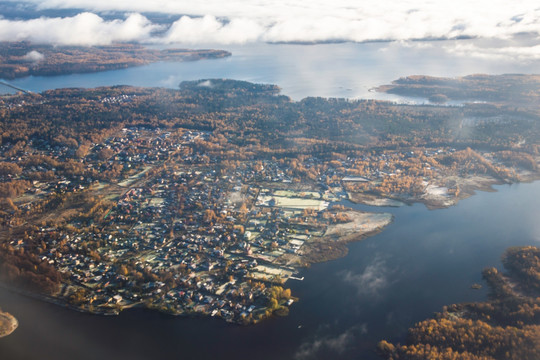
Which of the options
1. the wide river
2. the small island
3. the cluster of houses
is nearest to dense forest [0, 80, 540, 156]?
the cluster of houses

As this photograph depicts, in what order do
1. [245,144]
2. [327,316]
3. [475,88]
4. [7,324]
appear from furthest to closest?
[475,88] → [245,144] → [327,316] → [7,324]

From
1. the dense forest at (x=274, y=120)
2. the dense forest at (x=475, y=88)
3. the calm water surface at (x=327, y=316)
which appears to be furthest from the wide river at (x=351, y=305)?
the dense forest at (x=475, y=88)

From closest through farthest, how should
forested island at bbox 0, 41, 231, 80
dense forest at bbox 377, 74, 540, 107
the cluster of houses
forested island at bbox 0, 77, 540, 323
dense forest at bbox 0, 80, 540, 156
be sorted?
the cluster of houses, forested island at bbox 0, 77, 540, 323, dense forest at bbox 0, 80, 540, 156, dense forest at bbox 377, 74, 540, 107, forested island at bbox 0, 41, 231, 80

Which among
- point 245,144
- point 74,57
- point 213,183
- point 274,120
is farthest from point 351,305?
point 74,57

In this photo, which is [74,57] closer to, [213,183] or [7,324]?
[213,183]

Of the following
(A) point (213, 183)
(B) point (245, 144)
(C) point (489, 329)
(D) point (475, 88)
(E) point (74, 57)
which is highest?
(E) point (74, 57)

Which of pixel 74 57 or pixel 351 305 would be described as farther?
pixel 74 57

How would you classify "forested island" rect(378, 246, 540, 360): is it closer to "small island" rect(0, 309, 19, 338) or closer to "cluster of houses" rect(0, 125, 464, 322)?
"cluster of houses" rect(0, 125, 464, 322)
